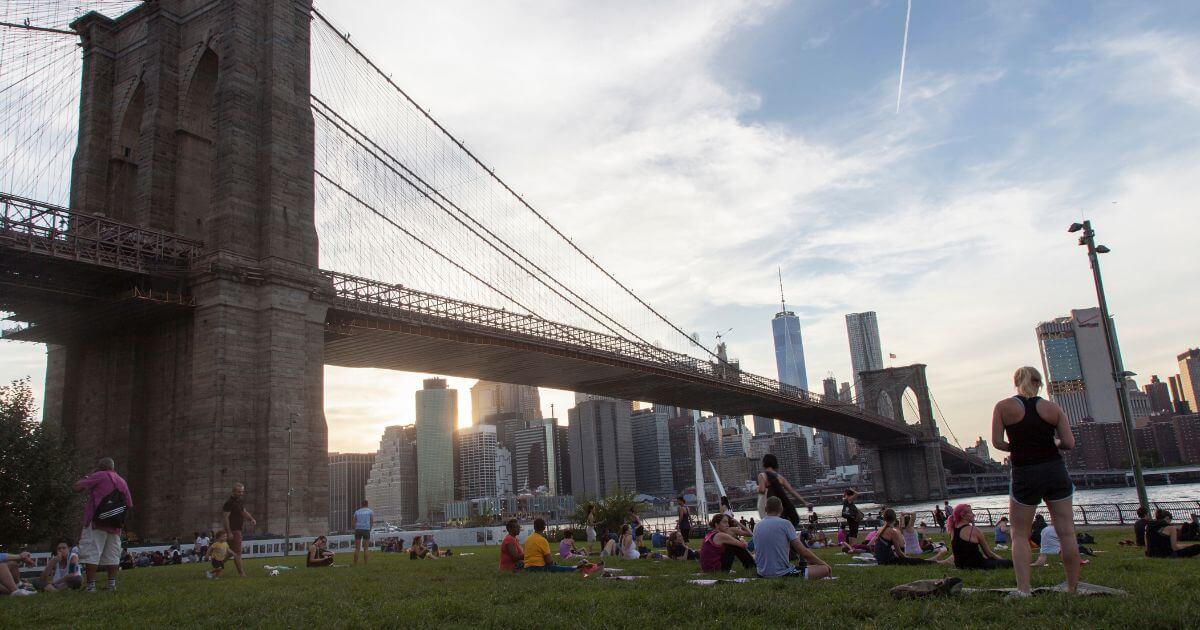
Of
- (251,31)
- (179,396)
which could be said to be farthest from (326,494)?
(251,31)

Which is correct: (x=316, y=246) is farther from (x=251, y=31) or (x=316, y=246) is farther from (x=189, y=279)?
(x=251, y=31)

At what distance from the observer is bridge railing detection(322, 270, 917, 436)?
39062 mm

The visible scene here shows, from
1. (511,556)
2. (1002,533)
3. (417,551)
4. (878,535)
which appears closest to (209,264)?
(417,551)

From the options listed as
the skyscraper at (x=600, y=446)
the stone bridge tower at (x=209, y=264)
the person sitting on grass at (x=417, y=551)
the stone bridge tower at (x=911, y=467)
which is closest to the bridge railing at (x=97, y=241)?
the stone bridge tower at (x=209, y=264)

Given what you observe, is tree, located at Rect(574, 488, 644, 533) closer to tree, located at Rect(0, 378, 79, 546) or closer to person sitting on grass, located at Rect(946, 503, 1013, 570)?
tree, located at Rect(0, 378, 79, 546)

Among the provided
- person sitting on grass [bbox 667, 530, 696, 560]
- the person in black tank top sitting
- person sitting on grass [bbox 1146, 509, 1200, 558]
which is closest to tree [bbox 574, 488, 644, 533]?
person sitting on grass [bbox 667, 530, 696, 560]

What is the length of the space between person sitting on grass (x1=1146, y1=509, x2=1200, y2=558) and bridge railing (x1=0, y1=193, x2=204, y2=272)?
3082cm

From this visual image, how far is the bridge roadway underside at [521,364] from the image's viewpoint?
4222cm

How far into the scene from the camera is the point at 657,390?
6881cm

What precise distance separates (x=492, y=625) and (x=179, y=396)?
94.7 feet

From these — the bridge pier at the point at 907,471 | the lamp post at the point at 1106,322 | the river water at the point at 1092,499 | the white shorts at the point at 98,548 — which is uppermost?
the lamp post at the point at 1106,322

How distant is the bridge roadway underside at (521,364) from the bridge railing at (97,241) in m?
7.88

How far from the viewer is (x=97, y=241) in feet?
92.1

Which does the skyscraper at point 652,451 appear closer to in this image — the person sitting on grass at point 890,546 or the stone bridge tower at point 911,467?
the stone bridge tower at point 911,467
